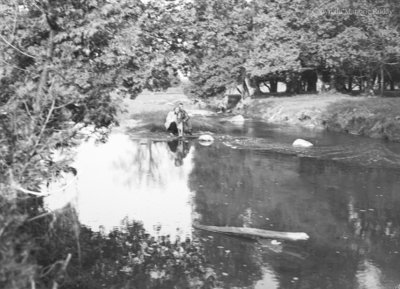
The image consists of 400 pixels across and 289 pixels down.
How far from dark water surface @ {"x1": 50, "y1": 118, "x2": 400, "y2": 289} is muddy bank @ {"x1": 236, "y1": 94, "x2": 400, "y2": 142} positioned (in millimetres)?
3466

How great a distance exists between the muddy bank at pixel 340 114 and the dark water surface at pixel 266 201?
3466mm

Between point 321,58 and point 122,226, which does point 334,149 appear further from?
point 321,58

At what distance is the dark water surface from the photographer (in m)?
13.8

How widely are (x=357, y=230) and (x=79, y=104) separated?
395 inches

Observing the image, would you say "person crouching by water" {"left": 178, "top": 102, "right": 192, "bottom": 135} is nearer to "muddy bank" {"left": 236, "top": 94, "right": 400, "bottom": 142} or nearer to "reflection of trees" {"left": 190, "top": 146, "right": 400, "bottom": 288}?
"reflection of trees" {"left": 190, "top": 146, "right": 400, "bottom": 288}

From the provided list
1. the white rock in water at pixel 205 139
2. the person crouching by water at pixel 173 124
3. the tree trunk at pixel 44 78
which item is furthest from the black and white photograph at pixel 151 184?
the person crouching by water at pixel 173 124

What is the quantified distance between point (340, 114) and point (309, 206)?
27.9 meters

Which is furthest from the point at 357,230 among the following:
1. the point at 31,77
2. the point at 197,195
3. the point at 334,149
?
the point at 334,149

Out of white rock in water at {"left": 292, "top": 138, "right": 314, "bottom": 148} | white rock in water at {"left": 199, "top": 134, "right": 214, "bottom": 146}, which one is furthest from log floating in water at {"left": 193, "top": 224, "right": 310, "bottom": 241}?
white rock in water at {"left": 199, "top": 134, "right": 214, "bottom": 146}

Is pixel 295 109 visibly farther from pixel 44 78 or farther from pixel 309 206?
pixel 44 78

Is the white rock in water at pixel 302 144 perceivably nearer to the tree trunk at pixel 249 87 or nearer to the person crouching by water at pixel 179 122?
the person crouching by water at pixel 179 122

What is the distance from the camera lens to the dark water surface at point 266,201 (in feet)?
45.1

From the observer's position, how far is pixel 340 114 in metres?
46.2

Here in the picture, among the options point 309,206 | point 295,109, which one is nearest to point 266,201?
point 309,206
